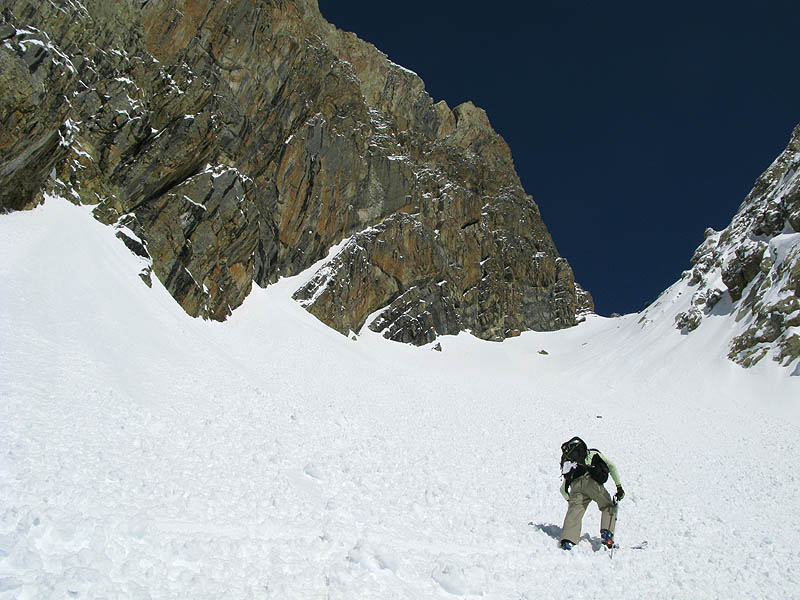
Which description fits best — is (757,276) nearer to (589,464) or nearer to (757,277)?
(757,277)

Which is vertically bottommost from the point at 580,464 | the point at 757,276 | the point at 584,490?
the point at 584,490

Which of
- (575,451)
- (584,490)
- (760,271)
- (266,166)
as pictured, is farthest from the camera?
(266,166)

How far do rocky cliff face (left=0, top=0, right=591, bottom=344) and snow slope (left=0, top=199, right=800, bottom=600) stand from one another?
4710mm

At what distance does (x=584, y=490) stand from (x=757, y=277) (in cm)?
4140

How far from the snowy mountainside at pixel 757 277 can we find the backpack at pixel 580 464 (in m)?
31.0

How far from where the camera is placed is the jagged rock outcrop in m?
35.1

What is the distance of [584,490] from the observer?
29.4 ft

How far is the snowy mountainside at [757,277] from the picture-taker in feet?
115

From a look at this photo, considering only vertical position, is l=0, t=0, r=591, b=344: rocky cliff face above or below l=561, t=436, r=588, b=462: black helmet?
above

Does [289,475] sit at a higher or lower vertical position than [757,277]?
lower

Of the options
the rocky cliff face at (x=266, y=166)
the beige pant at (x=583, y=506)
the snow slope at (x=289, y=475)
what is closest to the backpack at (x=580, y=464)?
the beige pant at (x=583, y=506)

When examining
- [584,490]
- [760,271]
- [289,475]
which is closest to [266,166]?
[289,475]

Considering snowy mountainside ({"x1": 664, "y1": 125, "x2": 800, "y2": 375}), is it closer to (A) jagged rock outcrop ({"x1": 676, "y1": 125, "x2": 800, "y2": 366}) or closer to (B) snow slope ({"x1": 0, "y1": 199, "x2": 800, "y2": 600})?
(A) jagged rock outcrop ({"x1": 676, "y1": 125, "x2": 800, "y2": 366})

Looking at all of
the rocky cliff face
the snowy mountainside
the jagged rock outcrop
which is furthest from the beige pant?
the jagged rock outcrop
